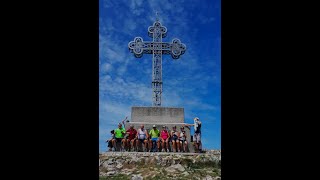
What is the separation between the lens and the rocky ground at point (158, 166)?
36.3 feet

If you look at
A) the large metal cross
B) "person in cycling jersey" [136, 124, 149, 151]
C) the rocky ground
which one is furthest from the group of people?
the large metal cross

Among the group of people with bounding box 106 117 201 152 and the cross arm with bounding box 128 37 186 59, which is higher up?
the cross arm with bounding box 128 37 186 59

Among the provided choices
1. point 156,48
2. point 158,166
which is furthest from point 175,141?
point 156,48

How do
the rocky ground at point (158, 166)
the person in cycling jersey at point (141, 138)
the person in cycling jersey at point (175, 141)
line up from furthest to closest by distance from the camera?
the person in cycling jersey at point (175, 141) → the person in cycling jersey at point (141, 138) → the rocky ground at point (158, 166)

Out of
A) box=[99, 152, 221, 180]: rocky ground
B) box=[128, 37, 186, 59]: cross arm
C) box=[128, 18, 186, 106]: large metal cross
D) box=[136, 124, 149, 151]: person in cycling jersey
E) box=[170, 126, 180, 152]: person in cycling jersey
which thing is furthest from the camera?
box=[128, 37, 186, 59]: cross arm

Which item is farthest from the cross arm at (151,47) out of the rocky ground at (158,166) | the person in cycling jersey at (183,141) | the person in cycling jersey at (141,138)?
the rocky ground at (158,166)

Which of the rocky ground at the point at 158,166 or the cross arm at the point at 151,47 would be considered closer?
the rocky ground at the point at 158,166

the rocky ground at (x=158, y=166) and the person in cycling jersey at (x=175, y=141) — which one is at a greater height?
the person in cycling jersey at (x=175, y=141)

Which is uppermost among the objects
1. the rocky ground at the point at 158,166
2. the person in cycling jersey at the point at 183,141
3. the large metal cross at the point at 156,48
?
the large metal cross at the point at 156,48

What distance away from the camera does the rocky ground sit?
11.1m

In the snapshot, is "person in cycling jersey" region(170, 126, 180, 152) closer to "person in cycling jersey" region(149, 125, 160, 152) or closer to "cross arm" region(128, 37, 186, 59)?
"person in cycling jersey" region(149, 125, 160, 152)

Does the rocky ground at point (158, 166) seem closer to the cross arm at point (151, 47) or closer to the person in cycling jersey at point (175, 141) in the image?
the person in cycling jersey at point (175, 141)
